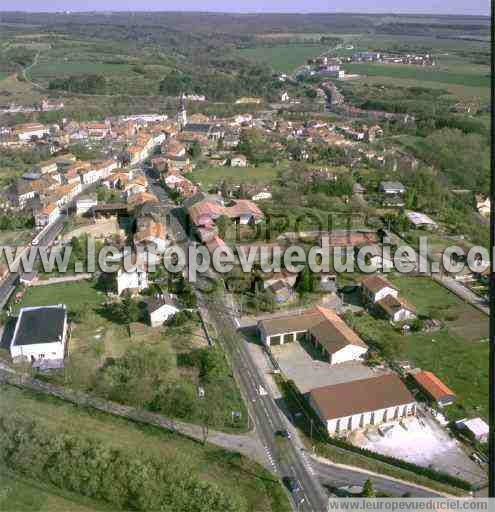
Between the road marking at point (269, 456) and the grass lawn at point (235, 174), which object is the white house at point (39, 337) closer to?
the road marking at point (269, 456)

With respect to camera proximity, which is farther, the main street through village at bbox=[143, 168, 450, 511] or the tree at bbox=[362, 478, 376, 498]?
the main street through village at bbox=[143, 168, 450, 511]

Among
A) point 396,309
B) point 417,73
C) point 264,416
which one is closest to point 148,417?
point 264,416

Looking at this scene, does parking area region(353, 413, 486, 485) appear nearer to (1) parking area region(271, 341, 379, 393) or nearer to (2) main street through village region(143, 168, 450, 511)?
(2) main street through village region(143, 168, 450, 511)

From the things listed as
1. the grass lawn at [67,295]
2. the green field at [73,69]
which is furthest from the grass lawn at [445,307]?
the green field at [73,69]

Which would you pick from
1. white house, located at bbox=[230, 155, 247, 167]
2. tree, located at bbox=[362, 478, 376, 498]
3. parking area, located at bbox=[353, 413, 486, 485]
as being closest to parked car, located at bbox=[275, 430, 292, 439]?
parking area, located at bbox=[353, 413, 486, 485]

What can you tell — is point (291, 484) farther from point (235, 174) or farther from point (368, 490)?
point (235, 174)

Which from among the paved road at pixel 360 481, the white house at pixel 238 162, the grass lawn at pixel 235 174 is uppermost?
the white house at pixel 238 162
